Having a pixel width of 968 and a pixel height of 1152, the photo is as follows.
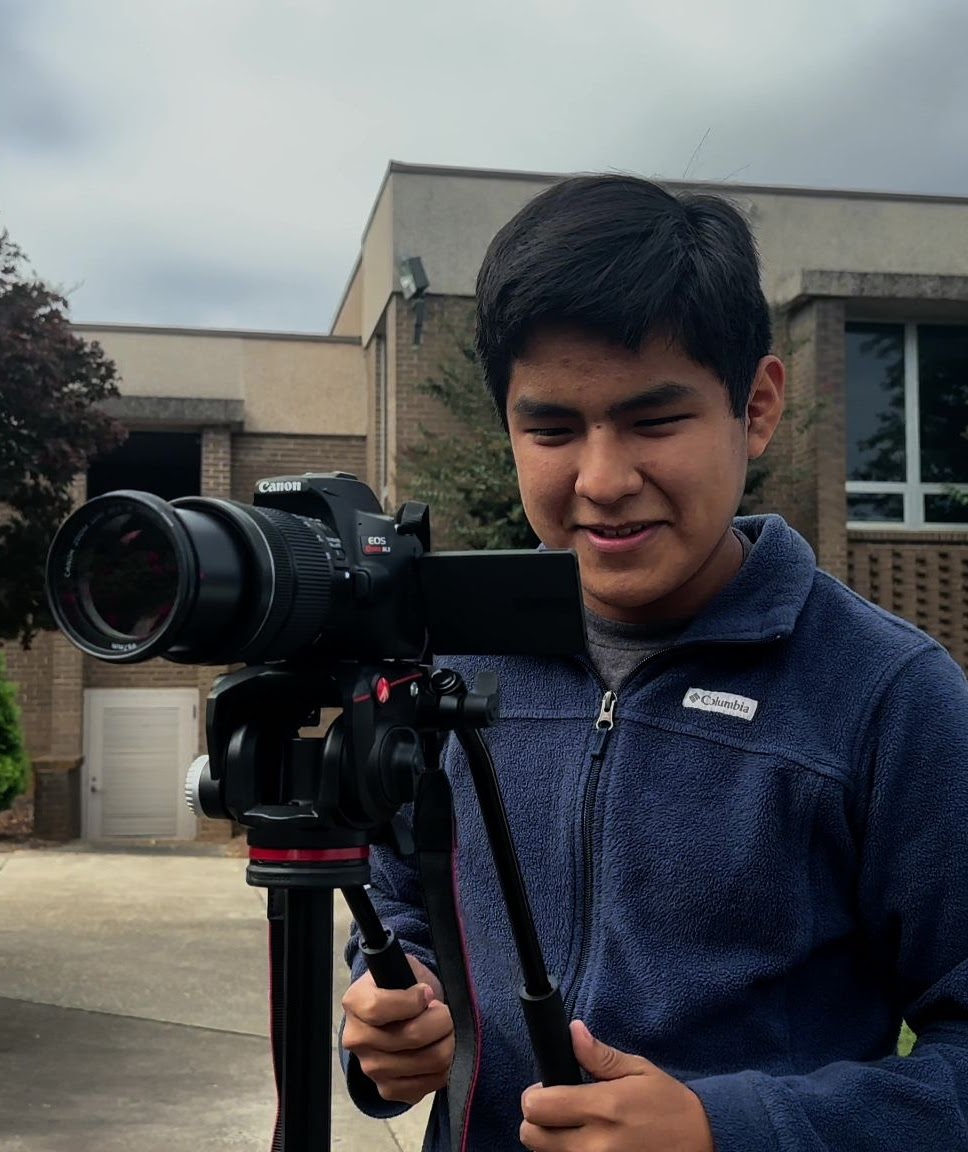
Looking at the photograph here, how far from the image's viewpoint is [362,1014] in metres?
1.25

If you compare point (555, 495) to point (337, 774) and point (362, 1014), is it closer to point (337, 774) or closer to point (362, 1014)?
point (337, 774)

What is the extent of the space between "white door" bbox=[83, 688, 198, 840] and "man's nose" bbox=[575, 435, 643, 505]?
14301 mm

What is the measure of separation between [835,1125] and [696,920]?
22 cm

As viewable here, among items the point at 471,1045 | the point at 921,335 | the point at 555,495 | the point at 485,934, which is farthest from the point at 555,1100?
the point at 921,335

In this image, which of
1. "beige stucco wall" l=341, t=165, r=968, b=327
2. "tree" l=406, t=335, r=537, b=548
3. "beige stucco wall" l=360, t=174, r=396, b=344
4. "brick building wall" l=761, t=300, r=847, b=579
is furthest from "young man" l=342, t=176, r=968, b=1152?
"beige stucco wall" l=360, t=174, r=396, b=344

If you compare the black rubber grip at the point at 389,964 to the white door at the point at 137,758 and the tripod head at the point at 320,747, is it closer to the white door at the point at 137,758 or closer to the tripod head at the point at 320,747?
the tripod head at the point at 320,747

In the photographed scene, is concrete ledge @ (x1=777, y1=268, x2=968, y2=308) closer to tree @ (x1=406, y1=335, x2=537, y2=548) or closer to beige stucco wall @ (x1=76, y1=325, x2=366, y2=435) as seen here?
tree @ (x1=406, y1=335, x2=537, y2=548)

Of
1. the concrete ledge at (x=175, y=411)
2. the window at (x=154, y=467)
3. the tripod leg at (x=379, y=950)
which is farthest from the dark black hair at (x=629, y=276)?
the window at (x=154, y=467)

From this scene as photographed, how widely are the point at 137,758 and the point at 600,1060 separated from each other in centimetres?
1482

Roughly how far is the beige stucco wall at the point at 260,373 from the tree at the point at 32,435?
8014 mm

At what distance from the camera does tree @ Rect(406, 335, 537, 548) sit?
34.7ft

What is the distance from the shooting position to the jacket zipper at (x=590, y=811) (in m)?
1.31

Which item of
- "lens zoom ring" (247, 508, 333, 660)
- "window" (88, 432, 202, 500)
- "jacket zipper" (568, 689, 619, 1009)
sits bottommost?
"jacket zipper" (568, 689, 619, 1009)

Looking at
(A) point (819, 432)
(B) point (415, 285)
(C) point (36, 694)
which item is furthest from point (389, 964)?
(C) point (36, 694)
